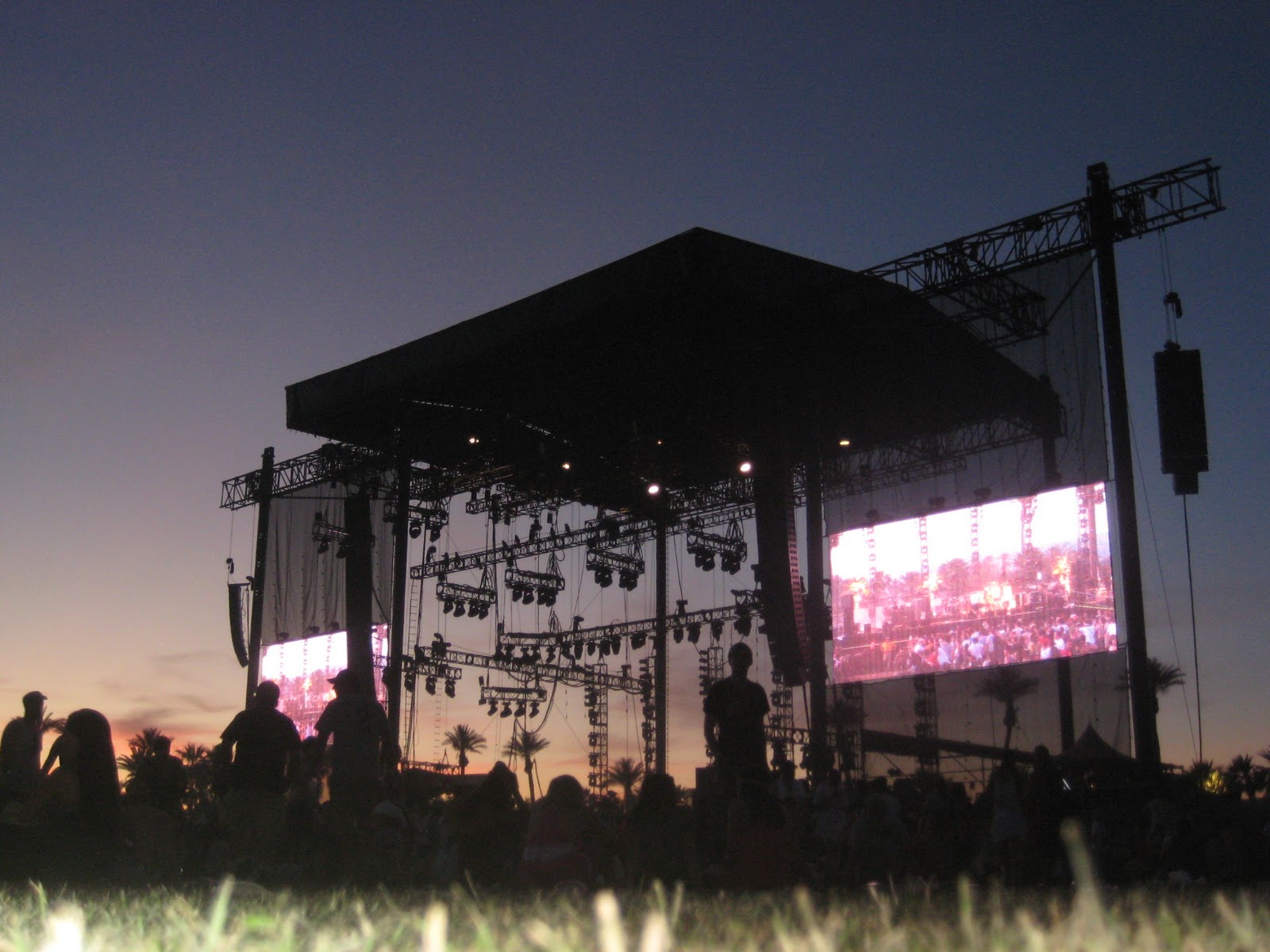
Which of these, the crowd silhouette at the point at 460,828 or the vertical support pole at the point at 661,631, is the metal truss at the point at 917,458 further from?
the crowd silhouette at the point at 460,828

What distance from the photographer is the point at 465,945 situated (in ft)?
5.69

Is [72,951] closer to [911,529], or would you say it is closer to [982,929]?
[982,929]

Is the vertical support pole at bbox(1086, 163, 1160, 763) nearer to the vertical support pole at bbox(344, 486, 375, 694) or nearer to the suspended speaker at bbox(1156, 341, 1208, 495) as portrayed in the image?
the suspended speaker at bbox(1156, 341, 1208, 495)

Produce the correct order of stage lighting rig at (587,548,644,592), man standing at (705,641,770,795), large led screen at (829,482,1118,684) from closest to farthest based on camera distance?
1. man standing at (705,641,770,795)
2. large led screen at (829,482,1118,684)
3. stage lighting rig at (587,548,644,592)

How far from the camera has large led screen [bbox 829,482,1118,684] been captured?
652 inches

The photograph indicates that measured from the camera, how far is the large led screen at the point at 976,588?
16.6 metres

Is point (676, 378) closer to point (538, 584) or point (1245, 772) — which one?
point (538, 584)

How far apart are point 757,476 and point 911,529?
9.03ft

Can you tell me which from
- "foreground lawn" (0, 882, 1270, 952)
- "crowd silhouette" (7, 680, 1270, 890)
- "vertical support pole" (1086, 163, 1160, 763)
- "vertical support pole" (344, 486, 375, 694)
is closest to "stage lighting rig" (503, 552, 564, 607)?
"vertical support pole" (344, 486, 375, 694)

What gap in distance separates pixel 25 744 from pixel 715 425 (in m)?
14.9

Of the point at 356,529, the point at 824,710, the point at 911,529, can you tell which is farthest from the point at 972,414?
the point at 356,529

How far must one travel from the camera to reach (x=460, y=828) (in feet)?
20.9

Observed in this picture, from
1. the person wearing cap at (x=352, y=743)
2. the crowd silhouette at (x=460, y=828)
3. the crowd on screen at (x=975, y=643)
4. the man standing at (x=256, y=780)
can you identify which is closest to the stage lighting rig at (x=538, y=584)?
the crowd on screen at (x=975, y=643)

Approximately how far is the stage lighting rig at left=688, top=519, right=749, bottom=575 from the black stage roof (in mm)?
2514
